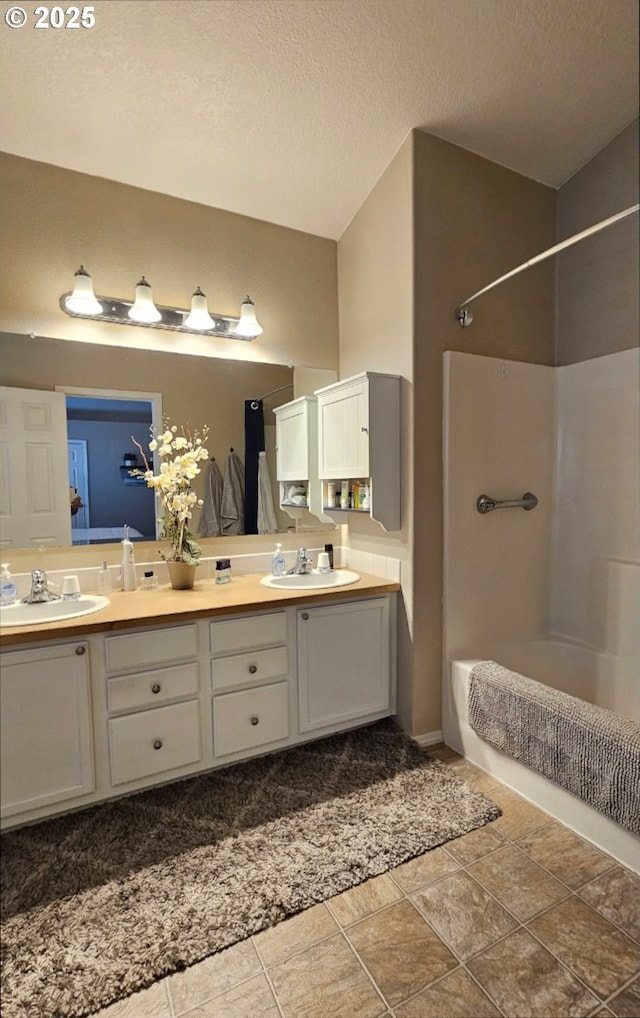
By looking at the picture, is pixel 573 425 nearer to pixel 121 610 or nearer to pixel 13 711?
pixel 121 610

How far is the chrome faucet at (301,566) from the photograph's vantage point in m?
2.53

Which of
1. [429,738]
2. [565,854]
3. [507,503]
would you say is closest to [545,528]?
[507,503]

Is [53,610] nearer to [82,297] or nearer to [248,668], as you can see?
[248,668]

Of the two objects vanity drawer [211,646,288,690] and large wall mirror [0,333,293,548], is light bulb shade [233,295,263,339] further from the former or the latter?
vanity drawer [211,646,288,690]

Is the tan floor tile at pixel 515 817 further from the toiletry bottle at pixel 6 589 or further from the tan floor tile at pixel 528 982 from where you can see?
the toiletry bottle at pixel 6 589

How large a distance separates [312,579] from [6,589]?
1373 mm

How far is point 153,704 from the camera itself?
1.86 metres

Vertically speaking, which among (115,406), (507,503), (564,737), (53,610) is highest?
(115,406)

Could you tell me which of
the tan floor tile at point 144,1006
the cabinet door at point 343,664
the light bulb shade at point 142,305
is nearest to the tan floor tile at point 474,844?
the cabinet door at point 343,664

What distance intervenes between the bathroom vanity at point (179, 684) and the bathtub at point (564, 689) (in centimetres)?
34

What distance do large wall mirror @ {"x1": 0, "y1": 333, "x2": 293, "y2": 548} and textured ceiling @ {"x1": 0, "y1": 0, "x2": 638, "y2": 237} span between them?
816 millimetres

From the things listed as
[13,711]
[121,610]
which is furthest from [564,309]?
[13,711]

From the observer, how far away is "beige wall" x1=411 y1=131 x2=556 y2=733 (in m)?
2.20

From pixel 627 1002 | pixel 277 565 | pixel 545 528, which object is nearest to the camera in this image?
pixel 627 1002
